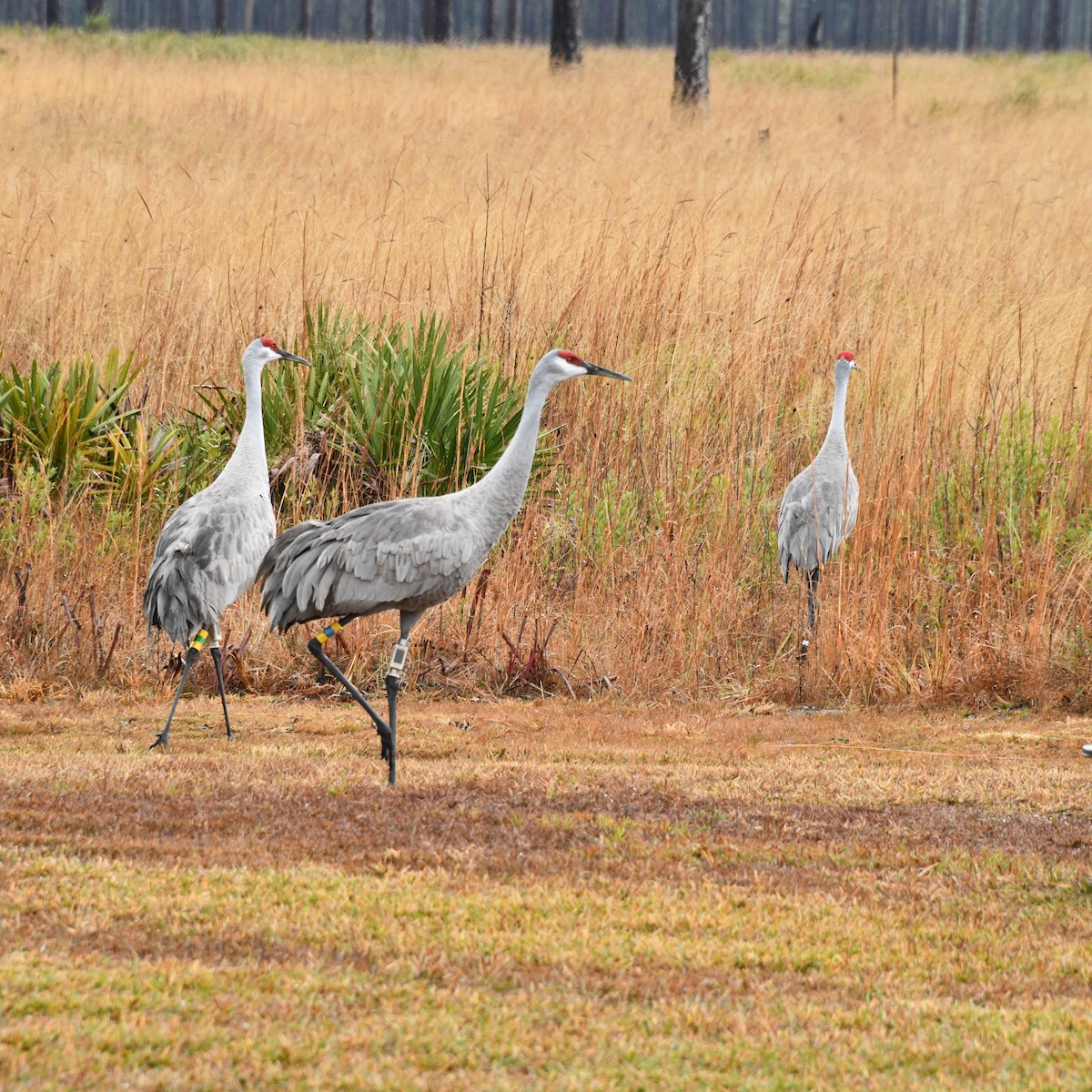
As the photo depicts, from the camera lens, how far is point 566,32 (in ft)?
91.6

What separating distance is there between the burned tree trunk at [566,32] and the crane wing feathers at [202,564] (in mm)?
22101

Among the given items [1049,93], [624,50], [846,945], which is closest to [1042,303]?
[846,945]

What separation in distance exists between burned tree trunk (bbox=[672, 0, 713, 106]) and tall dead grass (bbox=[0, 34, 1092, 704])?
8.45 ft

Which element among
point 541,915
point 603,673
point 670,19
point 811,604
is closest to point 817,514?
point 811,604

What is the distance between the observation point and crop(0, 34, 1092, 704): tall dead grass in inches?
322

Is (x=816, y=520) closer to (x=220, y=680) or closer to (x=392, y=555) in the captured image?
(x=392, y=555)

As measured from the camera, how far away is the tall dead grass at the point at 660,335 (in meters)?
8.18

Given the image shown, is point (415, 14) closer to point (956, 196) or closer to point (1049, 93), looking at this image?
point (1049, 93)

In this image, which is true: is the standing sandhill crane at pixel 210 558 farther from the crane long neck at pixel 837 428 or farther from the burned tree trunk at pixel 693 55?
the burned tree trunk at pixel 693 55

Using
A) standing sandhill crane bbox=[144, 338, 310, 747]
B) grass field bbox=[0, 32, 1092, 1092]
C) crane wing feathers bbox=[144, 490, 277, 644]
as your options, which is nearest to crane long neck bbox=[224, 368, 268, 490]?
standing sandhill crane bbox=[144, 338, 310, 747]

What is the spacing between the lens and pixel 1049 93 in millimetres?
26734

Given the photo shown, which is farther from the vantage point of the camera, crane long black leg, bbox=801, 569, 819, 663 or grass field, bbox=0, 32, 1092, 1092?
crane long black leg, bbox=801, 569, 819, 663

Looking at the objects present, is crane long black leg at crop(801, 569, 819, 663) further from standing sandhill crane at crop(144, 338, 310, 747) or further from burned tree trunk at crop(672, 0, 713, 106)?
burned tree trunk at crop(672, 0, 713, 106)

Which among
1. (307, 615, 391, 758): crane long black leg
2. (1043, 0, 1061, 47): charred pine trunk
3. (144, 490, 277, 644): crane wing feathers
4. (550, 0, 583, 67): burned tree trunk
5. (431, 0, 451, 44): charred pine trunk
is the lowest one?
(307, 615, 391, 758): crane long black leg
